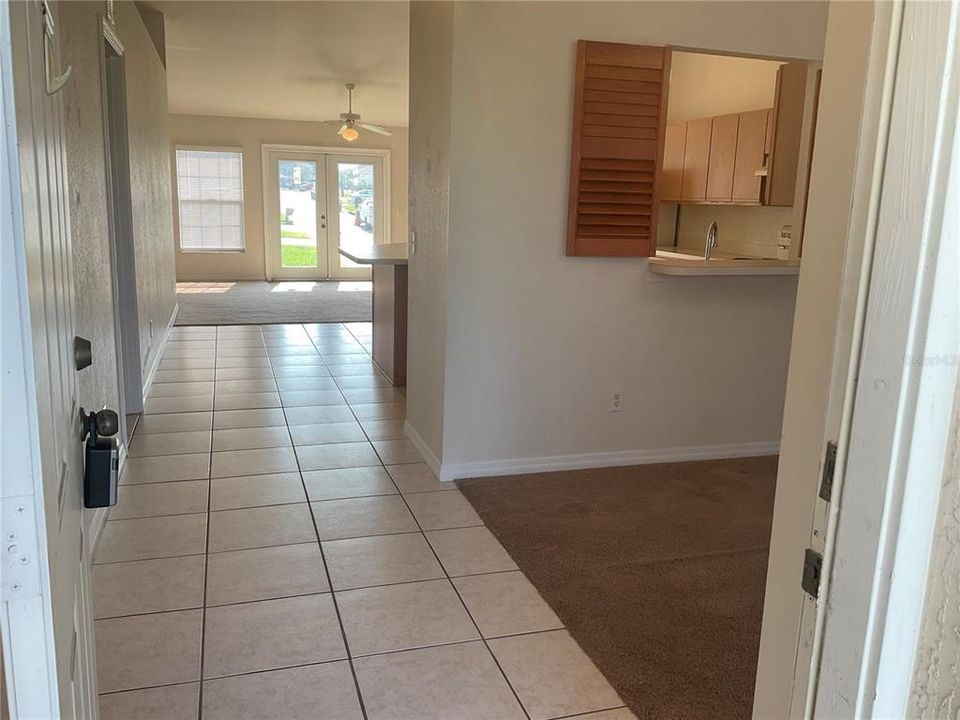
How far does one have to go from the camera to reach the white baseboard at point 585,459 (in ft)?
11.7

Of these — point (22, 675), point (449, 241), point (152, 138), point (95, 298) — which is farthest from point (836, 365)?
point (152, 138)

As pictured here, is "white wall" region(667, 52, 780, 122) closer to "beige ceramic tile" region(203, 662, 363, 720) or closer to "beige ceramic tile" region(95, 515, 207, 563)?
"beige ceramic tile" region(95, 515, 207, 563)

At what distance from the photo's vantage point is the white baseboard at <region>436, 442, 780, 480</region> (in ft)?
11.7

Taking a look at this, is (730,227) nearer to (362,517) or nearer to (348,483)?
(348,483)

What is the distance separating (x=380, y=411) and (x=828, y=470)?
13.0ft

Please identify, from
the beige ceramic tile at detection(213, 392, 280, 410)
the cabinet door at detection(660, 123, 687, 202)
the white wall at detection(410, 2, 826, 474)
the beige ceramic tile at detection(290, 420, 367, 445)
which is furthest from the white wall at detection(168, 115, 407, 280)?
the white wall at detection(410, 2, 826, 474)

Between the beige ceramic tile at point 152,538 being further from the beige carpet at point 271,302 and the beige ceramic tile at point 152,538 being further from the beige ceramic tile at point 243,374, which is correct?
the beige carpet at point 271,302

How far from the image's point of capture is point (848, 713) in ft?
2.55

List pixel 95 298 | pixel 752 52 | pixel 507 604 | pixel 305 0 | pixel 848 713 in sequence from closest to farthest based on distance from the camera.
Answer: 1. pixel 848 713
2. pixel 507 604
3. pixel 95 298
4. pixel 752 52
5. pixel 305 0

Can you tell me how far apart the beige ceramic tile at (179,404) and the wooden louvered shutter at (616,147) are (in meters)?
2.58

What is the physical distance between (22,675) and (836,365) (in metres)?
0.92

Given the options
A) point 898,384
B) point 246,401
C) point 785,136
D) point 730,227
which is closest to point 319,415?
point 246,401

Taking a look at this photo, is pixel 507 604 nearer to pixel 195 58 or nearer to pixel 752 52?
Answer: pixel 752 52

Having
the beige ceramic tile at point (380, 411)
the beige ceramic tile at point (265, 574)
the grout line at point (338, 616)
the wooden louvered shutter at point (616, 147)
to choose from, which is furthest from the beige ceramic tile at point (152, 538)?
the wooden louvered shutter at point (616, 147)
